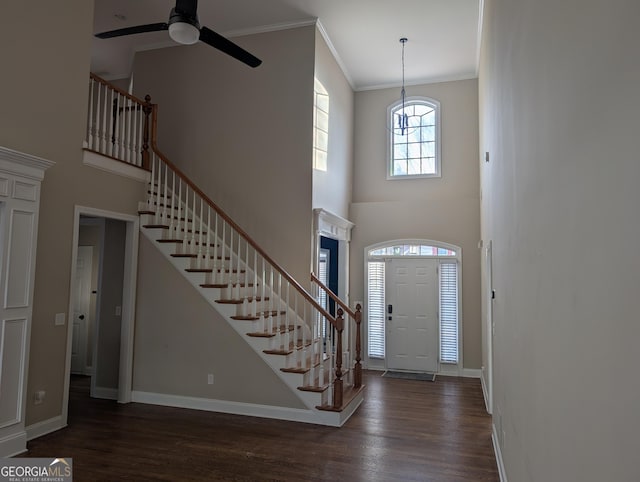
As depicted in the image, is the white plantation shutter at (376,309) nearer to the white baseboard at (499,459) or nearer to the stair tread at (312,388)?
the stair tread at (312,388)

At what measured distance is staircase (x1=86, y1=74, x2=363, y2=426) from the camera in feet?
16.9

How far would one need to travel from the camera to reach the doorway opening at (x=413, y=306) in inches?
307

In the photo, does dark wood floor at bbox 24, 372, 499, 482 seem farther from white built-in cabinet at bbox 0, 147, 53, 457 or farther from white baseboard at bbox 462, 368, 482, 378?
white baseboard at bbox 462, 368, 482, 378

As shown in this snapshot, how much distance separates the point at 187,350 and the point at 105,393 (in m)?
1.42

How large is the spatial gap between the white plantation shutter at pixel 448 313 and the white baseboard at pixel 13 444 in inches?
245

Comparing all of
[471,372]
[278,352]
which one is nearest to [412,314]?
[471,372]

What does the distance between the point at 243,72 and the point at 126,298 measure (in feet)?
12.9

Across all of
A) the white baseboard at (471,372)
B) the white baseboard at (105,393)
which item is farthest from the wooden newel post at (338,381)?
the white baseboard at (471,372)

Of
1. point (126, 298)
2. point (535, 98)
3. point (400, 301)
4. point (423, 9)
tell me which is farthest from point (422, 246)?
point (535, 98)

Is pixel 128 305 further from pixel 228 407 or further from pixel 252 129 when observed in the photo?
pixel 252 129

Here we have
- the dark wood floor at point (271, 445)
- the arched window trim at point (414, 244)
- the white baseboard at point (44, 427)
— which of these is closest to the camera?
the dark wood floor at point (271, 445)

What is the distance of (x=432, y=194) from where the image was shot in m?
8.27

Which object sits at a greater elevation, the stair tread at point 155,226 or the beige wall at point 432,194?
the beige wall at point 432,194

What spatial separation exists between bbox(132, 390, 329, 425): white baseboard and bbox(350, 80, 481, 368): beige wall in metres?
3.47
